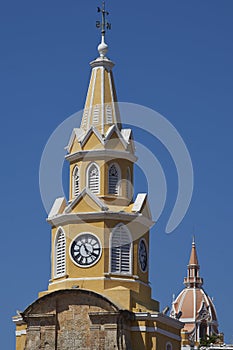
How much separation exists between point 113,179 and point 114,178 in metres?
0.09

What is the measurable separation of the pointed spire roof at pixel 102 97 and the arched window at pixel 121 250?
601 cm

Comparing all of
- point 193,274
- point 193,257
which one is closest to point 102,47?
point 193,274

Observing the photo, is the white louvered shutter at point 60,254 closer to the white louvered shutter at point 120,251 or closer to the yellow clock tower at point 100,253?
the yellow clock tower at point 100,253

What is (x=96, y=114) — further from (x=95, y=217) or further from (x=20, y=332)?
(x=20, y=332)

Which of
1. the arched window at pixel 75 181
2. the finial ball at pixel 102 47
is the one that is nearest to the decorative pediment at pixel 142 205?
the arched window at pixel 75 181

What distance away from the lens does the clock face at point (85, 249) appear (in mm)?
60281

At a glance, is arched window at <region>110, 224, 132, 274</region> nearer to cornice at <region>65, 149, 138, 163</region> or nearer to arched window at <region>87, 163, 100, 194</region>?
arched window at <region>87, 163, 100, 194</region>

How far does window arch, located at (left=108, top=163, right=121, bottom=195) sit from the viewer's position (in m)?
62.4

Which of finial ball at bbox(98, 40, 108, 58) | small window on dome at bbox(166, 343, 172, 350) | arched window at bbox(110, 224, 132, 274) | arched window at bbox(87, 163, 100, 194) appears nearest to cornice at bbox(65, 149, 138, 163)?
arched window at bbox(87, 163, 100, 194)

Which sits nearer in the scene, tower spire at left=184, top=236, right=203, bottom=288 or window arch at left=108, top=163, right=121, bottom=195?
window arch at left=108, top=163, right=121, bottom=195

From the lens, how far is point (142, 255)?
62281 mm

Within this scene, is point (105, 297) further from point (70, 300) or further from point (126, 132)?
point (126, 132)

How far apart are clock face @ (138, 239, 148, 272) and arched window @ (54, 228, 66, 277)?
426 centimetres

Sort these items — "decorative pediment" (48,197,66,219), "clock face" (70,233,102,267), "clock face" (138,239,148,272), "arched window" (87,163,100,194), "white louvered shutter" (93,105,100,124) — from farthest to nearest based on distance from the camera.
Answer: "white louvered shutter" (93,105,100,124)
"decorative pediment" (48,197,66,219)
"arched window" (87,163,100,194)
"clock face" (138,239,148,272)
"clock face" (70,233,102,267)
